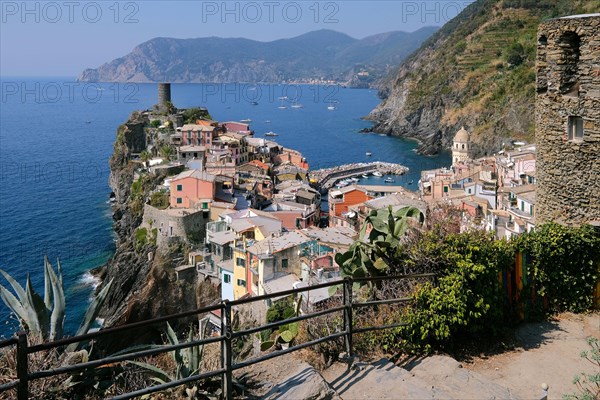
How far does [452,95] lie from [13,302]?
351 ft

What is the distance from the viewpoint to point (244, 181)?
50875 mm

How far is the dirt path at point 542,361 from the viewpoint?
6.01m

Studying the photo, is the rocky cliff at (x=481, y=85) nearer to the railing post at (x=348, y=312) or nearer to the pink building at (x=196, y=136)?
the pink building at (x=196, y=136)

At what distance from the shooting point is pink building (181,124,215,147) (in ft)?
199

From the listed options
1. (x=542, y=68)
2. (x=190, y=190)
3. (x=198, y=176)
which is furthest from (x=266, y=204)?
(x=542, y=68)

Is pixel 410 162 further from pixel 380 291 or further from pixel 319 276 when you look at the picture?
pixel 380 291

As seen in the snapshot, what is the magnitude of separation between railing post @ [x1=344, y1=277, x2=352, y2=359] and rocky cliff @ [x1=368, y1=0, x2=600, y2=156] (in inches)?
3043

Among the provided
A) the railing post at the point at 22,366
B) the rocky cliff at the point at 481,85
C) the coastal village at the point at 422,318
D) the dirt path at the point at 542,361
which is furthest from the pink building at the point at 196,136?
the railing post at the point at 22,366

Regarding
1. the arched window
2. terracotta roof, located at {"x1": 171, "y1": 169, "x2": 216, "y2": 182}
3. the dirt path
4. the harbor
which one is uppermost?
the arched window

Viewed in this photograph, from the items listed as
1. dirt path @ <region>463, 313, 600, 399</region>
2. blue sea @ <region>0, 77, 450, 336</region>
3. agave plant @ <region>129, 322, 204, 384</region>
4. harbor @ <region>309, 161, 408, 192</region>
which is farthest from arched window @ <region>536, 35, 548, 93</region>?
harbor @ <region>309, 161, 408, 192</region>

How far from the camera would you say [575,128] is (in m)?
8.67

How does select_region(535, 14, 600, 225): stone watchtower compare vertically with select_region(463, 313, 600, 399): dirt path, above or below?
above

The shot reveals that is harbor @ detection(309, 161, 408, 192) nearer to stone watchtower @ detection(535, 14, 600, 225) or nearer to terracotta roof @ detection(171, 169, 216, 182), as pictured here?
terracotta roof @ detection(171, 169, 216, 182)

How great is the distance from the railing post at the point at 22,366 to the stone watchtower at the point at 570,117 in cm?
777
